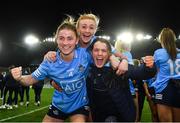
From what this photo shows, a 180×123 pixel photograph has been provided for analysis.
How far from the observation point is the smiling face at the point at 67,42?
5.00 meters

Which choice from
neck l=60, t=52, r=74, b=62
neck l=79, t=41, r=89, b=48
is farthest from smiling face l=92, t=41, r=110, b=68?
neck l=79, t=41, r=89, b=48

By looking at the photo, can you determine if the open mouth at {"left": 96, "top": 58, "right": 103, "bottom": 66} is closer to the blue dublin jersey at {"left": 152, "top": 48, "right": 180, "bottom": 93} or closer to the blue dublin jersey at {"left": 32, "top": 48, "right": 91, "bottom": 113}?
the blue dublin jersey at {"left": 32, "top": 48, "right": 91, "bottom": 113}

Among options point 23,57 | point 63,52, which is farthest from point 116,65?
point 23,57

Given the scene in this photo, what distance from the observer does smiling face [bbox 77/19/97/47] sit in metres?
5.68

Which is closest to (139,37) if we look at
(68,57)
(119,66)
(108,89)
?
(68,57)

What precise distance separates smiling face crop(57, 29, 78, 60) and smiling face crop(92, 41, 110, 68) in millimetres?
289

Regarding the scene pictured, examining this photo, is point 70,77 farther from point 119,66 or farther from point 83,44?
point 83,44

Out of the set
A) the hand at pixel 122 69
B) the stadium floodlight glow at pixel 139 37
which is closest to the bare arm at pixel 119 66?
the hand at pixel 122 69

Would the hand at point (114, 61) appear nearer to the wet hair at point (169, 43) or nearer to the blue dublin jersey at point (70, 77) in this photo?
the blue dublin jersey at point (70, 77)

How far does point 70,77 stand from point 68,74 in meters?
0.05

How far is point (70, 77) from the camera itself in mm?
4934

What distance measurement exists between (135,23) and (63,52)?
41453mm

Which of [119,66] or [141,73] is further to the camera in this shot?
[119,66]

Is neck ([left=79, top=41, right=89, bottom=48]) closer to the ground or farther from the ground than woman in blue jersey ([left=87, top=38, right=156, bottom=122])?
farther from the ground
